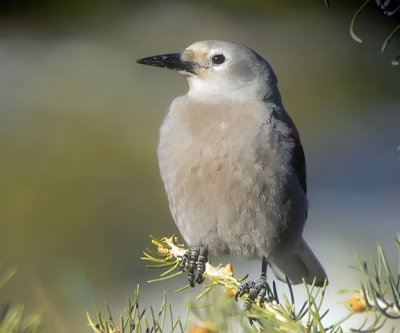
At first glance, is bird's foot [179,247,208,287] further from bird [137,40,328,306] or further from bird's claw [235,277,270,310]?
bird's claw [235,277,270,310]

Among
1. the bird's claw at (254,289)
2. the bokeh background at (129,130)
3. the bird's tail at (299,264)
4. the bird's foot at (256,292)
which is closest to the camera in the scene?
the bird's foot at (256,292)

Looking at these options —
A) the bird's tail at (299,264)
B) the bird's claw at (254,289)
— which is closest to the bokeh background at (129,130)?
the bird's tail at (299,264)

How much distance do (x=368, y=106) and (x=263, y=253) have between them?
7120 millimetres

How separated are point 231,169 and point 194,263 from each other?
394 millimetres

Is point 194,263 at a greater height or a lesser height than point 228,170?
lesser

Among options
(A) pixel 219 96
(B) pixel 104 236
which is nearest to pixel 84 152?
(B) pixel 104 236

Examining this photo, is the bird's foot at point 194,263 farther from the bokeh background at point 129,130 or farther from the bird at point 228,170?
the bokeh background at point 129,130

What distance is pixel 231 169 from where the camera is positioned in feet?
10.3

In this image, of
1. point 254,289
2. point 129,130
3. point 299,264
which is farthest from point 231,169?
point 129,130

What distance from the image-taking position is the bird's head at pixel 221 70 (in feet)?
11.6

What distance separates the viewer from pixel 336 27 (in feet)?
35.1

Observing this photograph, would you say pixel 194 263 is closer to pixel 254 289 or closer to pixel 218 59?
pixel 254 289

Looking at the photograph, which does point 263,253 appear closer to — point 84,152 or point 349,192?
point 84,152

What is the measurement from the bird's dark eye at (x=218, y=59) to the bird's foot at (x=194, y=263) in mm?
843
